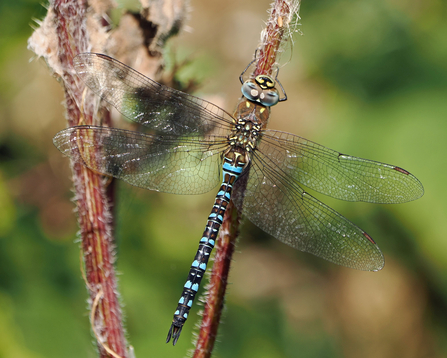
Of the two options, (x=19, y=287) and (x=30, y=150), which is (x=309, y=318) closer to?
(x=19, y=287)

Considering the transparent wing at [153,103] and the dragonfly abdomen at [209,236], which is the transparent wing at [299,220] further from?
the transparent wing at [153,103]

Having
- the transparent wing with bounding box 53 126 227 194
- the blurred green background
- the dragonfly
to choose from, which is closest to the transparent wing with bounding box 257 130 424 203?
the dragonfly

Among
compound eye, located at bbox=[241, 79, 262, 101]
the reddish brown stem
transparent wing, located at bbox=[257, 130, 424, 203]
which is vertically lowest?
the reddish brown stem

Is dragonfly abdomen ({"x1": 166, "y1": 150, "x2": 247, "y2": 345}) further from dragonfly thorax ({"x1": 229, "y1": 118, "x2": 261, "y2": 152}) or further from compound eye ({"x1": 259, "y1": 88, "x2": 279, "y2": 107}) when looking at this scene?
compound eye ({"x1": 259, "y1": 88, "x2": 279, "y2": 107})

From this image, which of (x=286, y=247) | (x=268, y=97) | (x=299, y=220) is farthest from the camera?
(x=286, y=247)

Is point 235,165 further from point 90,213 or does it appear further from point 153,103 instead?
point 90,213

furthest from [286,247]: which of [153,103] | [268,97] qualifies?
[153,103]

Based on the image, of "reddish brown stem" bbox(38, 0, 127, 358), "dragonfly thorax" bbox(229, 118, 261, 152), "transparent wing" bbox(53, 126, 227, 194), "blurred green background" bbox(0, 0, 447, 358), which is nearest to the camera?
"reddish brown stem" bbox(38, 0, 127, 358)

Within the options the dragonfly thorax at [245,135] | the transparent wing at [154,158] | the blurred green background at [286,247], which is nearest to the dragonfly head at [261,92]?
the dragonfly thorax at [245,135]
